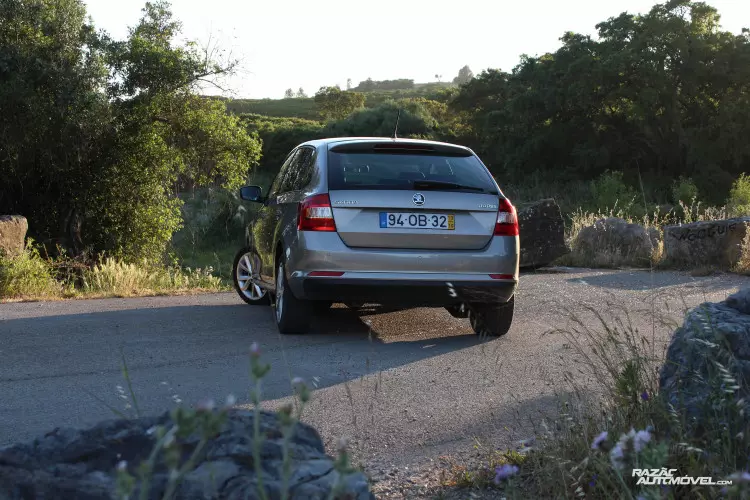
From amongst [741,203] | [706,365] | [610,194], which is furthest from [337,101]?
[706,365]

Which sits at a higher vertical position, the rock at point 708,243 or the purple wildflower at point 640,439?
the purple wildflower at point 640,439

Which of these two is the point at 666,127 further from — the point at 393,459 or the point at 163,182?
the point at 393,459

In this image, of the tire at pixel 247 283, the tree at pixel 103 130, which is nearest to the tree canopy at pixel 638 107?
the tree at pixel 103 130

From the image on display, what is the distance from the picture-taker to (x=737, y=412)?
3.43 m

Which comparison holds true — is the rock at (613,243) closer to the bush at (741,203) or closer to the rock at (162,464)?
the bush at (741,203)

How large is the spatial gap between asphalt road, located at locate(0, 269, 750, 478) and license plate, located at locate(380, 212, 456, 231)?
40.8 inches

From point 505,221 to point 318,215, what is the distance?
5.31 ft

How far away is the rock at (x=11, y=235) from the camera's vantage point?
14470 millimetres

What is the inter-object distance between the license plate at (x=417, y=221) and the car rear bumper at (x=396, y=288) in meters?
0.42

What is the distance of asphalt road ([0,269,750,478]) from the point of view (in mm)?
5191

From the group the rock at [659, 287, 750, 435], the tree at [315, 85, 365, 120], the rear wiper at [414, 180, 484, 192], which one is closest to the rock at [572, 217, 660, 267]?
the rear wiper at [414, 180, 484, 192]

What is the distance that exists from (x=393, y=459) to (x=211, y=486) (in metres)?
2.24

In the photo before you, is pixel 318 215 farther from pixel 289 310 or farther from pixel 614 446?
pixel 614 446

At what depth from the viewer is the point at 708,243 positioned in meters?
15.5
